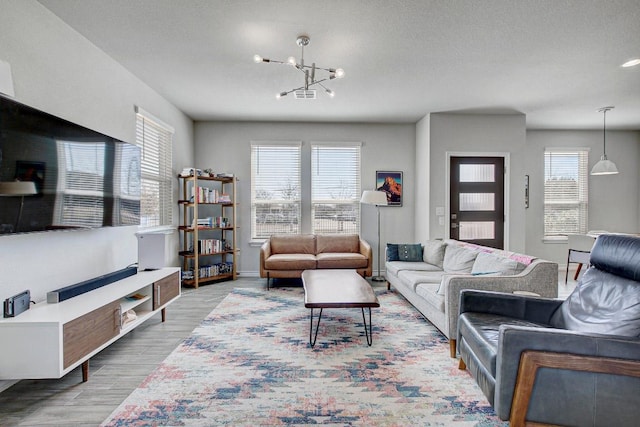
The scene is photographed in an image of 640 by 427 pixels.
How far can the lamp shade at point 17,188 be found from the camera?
184 centimetres

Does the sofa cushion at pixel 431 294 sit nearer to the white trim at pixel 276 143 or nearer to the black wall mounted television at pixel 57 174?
the black wall mounted television at pixel 57 174

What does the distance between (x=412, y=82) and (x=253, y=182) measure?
10.2ft

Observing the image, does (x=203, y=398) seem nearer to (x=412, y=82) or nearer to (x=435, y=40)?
(x=435, y=40)

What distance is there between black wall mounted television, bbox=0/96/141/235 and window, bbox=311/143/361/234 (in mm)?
3113

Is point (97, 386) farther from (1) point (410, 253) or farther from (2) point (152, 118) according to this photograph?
(1) point (410, 253)

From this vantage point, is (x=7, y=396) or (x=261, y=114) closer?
(x=7, y=396)

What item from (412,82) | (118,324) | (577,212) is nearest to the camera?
(118,324)

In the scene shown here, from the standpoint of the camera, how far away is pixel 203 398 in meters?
2.00

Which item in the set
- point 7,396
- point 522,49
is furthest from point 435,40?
point 7,396

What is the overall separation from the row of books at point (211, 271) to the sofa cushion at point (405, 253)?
2.66m

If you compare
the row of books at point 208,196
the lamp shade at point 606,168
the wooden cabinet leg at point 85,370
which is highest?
the lamp shade at point 606,168

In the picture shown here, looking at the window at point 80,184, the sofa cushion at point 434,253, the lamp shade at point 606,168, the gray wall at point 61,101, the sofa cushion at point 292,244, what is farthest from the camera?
the sofa cushion at point 292,244

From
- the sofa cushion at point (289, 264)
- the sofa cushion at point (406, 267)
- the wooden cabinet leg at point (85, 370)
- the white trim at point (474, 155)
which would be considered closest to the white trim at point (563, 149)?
the white trim at point (474, 155)

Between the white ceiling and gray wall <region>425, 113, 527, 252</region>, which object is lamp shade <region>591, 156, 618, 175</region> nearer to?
the white ceiling
